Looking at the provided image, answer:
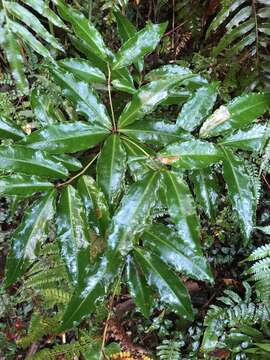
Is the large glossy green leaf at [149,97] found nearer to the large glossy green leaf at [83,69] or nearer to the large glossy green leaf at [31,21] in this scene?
the large glossy green leaf at [83,69]

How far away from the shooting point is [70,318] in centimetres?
117

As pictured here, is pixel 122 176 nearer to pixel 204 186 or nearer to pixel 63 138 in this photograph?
pixel 63 138

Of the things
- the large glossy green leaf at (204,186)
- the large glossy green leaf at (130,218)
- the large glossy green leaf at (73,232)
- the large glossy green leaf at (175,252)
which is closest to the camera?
the large glossy green leaf at (130,218)

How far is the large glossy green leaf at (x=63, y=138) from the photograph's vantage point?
1.14 meters

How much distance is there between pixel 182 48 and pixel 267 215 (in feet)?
3.88

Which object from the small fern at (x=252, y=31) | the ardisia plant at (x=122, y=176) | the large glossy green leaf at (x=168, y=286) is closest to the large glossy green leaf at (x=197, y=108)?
the ardisia plant at (x=122, y=176)

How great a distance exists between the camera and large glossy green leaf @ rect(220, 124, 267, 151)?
1.26 meters

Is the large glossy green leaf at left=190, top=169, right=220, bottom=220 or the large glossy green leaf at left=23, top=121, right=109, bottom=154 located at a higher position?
the large glossy green leaf at left=23, top=121, right=109, bottom=154

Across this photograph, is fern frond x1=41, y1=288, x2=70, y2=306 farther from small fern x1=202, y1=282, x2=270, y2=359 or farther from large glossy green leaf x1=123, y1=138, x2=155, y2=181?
large glossy green leaf x1=123, y1=138, x2=155, y2=181

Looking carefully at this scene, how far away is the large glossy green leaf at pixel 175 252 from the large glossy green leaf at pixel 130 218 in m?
0.28

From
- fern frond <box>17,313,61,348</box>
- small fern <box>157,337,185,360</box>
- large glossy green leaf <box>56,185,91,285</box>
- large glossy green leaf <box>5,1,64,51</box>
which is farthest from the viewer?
fern frond <box>17,313,61,348</box>

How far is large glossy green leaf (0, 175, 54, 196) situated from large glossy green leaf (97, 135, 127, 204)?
0.15 metres

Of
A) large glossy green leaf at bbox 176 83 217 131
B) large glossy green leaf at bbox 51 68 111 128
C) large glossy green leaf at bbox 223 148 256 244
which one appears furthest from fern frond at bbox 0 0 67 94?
large glossy green leaf at bbox 223 148 256 244

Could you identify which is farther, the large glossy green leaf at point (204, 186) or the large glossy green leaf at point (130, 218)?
the large glossy green leaf at point (204, 186)
